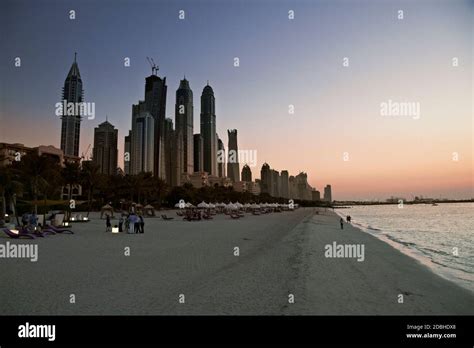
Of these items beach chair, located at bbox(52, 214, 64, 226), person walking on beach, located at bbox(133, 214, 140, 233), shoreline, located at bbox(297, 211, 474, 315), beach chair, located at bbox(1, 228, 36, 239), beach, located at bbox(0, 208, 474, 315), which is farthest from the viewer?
beach chair, located at bbox(52, 214, 64, 226)

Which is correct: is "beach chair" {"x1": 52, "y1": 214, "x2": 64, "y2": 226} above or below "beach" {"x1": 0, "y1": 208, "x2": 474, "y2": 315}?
above

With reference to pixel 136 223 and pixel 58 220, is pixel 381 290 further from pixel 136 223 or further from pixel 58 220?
→ pixel 58 220

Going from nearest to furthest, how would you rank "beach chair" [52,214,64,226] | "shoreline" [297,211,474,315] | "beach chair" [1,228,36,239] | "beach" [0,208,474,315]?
"beach" [0,208,474,315]
"shoreline" [297,211,474,315]
"beach chair" [1,228,36,239]
"beach chair" [52,214,64,226]

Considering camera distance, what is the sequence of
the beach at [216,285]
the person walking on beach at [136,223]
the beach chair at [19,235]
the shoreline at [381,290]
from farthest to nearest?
the person walking on beach at [136,223] < the beach chair at [19,235] < the shoreline at [381,290] < the beach at [216,285]

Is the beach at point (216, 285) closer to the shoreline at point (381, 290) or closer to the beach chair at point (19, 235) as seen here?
the shoreline at point (381, 290)

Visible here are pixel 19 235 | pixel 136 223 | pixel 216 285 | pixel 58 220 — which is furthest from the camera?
pixel 58 220

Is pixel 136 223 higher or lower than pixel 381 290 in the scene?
higher

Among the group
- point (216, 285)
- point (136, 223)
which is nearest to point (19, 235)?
point (136, 223)

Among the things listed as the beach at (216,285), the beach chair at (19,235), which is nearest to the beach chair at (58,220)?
the beach chair at (19,235)

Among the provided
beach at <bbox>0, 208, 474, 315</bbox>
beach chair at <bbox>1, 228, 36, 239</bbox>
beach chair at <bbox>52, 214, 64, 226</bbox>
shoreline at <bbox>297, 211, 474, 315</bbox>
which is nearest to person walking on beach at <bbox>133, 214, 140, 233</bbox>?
beach chair at <bbox>1, 228, 36, 239</bbox>

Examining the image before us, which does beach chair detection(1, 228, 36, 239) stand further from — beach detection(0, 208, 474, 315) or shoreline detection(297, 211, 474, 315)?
shoreline detection(297, 211, 474, 315)
